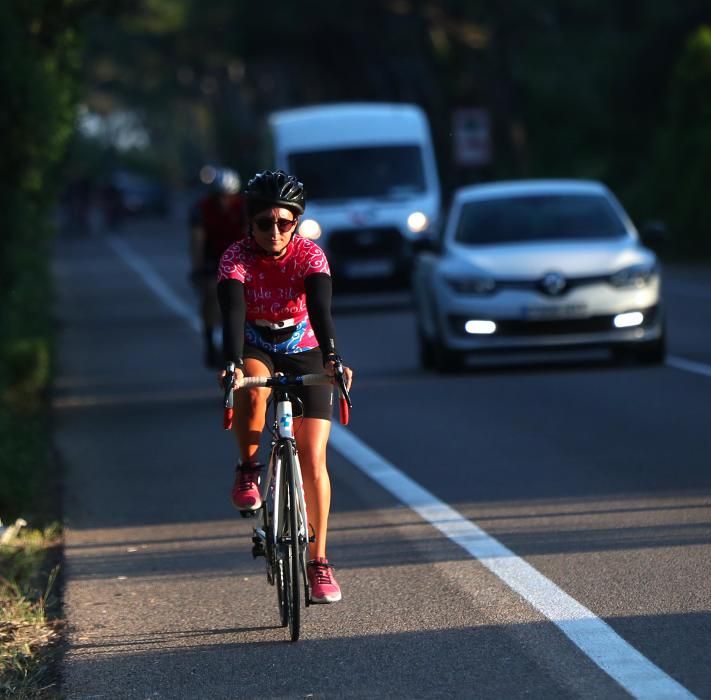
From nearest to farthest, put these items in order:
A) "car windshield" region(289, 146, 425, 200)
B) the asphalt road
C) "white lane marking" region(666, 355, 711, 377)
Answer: the asphalt road < "white lane marking" region(666, 355, 711, 377) < "car windshield" region(289, 146, 425, 200)

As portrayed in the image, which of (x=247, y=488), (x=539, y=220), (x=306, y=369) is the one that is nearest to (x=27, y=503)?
(x=247, y=488)

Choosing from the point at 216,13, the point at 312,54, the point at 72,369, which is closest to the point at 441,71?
the point at 312,54

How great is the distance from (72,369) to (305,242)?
13.3 meters

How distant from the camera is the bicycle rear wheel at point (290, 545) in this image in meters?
7.11

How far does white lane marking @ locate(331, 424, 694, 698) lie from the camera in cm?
634

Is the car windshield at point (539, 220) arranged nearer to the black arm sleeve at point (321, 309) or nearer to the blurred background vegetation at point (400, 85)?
the blurred background vegetation at point (400, 85)

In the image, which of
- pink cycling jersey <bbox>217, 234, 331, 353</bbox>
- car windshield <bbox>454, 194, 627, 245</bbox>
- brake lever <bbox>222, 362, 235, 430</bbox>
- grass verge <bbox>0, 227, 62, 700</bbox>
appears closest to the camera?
brake lever <bbox>222, 362, 235, 430</bbox>

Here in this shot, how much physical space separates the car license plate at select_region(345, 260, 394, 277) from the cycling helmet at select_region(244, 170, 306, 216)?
66.3ft

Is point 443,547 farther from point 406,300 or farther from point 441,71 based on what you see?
point 441,71

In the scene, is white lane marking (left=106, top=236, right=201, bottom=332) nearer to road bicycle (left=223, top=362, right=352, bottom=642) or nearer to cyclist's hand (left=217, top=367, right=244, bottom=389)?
road bicycle (left=223, top=362, right=352, bottom=642)

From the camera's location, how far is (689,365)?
1720cm

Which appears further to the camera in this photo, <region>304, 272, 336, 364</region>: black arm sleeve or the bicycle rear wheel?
<region>304, 272, 336, 364</region>: black arm sleeve

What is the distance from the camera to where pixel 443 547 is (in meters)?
8.99

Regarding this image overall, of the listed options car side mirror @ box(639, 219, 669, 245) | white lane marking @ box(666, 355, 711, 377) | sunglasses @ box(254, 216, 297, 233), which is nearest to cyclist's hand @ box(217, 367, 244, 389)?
sunglasses @ box(254, 216, 297, 233)
